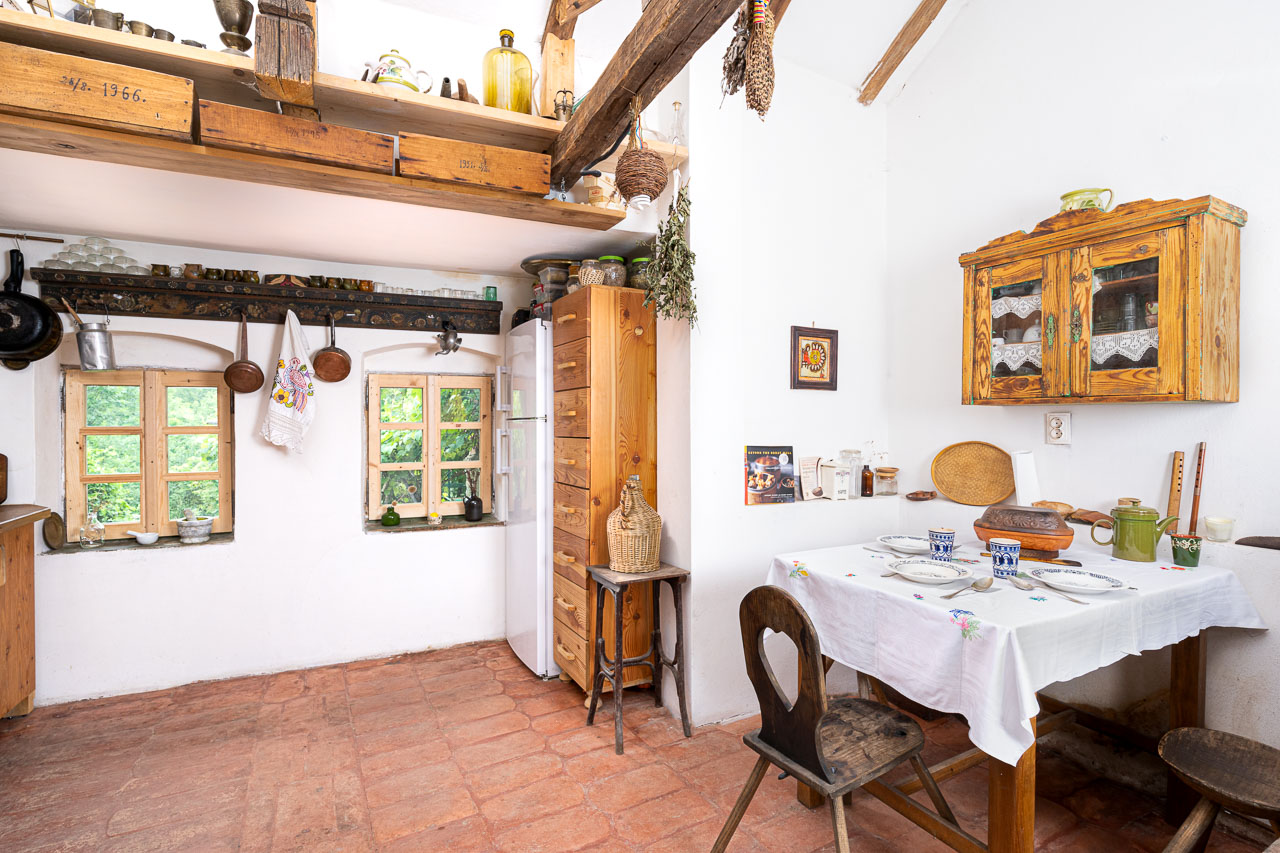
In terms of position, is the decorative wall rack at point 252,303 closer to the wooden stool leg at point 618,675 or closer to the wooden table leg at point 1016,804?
the wooden stool leg at point 618,675

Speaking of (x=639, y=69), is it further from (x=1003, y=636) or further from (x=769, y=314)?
(x=1003, y=636)

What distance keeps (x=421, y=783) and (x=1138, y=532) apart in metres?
2.86

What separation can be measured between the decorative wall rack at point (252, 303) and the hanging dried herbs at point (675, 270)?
1.61 meters

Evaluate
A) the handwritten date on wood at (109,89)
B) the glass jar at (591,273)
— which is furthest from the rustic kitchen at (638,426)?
the glass jar at (591,273)

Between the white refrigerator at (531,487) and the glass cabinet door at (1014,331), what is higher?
the glass cabinet door at (1014,331)

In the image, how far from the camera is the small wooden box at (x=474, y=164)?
2.35 metres

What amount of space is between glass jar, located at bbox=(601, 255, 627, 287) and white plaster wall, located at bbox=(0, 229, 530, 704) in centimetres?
130

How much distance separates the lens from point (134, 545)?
3350 millimetres

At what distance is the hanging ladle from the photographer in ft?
11.3

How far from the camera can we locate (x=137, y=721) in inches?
117

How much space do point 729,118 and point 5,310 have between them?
11.8ft

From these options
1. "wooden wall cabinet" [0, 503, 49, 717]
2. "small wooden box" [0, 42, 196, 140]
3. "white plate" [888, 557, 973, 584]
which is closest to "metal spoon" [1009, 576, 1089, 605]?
"white plate" [888, 557, 973, 584]

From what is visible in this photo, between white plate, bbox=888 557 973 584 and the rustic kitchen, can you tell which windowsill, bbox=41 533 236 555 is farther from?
white plate, bbox=888 557 973 584

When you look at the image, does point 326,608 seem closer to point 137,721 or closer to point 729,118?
point 137,721
